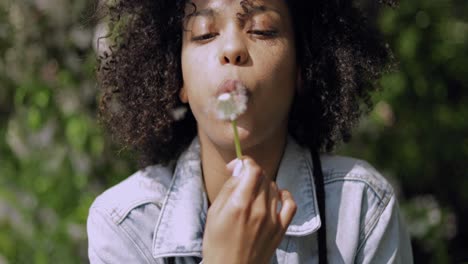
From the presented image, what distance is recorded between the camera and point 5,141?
2660 mm

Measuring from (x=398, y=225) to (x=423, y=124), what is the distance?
93cm

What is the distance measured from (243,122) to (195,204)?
0.25 m

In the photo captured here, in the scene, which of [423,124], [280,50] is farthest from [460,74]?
[280,50]

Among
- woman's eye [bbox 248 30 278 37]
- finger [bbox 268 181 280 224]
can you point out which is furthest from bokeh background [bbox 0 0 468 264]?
finger [bbox 268 181 280 224]

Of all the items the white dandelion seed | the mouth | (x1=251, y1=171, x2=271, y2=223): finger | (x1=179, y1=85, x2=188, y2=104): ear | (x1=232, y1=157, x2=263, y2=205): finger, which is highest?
the mouth

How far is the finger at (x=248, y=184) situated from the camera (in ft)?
4.04

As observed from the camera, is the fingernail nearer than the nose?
Yes

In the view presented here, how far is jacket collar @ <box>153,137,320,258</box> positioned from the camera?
150 centimetres

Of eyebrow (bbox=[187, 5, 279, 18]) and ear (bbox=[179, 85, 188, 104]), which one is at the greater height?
eyebrow (bbox=[187, 5, 279, 18])

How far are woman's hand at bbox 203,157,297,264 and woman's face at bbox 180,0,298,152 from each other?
145 millimetres

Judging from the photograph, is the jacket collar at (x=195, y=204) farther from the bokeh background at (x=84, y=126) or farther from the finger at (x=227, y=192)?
the bokeh background at (x=84, y=126)

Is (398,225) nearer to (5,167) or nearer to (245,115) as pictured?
(245,115)

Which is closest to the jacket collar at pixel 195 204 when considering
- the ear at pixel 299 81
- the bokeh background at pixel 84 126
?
the ear at pixel 299 81

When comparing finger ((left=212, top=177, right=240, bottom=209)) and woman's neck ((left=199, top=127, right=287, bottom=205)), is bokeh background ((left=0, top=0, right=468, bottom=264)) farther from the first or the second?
finger ((left=212, top=177, right=240, bottom=209))
